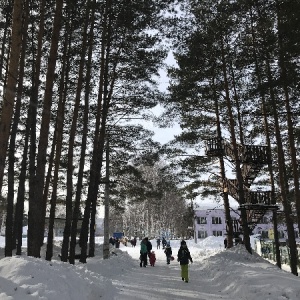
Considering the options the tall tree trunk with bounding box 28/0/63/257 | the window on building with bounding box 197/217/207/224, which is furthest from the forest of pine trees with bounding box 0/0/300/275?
the window on building with bounding box 197/217/207/224

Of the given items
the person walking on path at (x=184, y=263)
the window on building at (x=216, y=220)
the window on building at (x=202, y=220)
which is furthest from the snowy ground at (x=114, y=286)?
the window on building at (x=216, y=220)

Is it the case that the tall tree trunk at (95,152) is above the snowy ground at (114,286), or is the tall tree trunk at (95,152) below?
above

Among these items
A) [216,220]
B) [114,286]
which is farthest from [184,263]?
[216,220]

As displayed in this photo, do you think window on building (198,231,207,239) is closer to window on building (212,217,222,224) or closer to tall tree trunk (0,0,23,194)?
window on building (212,217,222,224)

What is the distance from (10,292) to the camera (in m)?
5.50

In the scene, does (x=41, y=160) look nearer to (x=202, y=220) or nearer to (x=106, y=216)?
(x=106, y=216)

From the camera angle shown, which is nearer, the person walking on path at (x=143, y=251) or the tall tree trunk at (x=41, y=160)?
the tall tree trunk at (x=41, y=160)

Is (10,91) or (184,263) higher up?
(10,91)

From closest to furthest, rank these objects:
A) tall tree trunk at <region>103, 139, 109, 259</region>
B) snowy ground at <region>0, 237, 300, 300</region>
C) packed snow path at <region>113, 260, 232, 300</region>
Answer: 1. snowy ground at <region>0, 237, 300, 300</region>
2. packed snow path at <region>113, 260, 232, 300</region>
3. tall tree trunk at <region>103, 139, 109, 259</region>

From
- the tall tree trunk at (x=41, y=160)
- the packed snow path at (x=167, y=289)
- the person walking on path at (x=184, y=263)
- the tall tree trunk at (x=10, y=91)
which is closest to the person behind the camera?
the tall tree trunk at (x=10, y=91)

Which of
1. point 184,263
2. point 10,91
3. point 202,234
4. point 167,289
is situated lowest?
point 167,289

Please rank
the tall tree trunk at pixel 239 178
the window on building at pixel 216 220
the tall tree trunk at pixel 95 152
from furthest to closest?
1. the window on building at pixel 216 220
2. the tall tree trunk at pixel 239 178
3. the tall tree trunk at pixel 95 152

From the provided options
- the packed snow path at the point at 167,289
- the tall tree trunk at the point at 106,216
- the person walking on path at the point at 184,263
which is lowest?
the packed snow path at the point at 167,289

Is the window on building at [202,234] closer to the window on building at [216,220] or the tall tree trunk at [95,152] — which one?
the window on building at [216,220]
